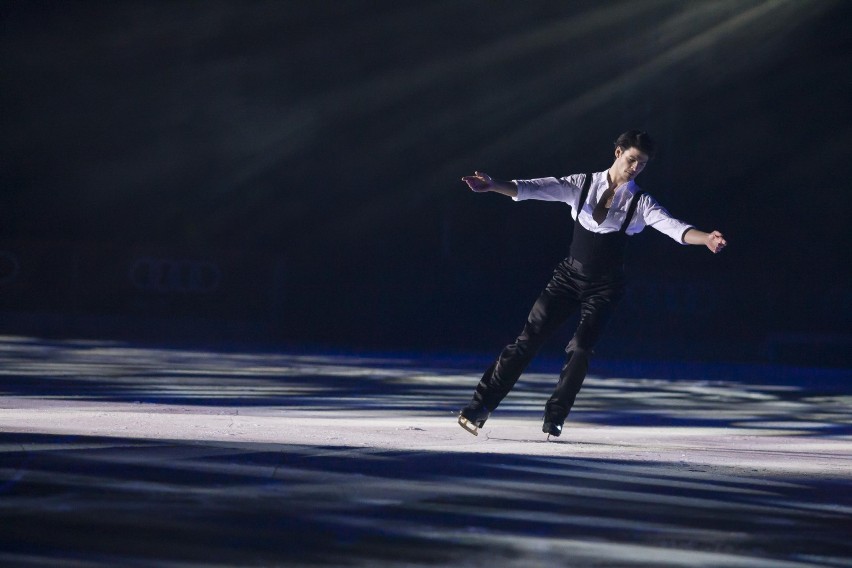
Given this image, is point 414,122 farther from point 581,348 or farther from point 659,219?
point 659,219

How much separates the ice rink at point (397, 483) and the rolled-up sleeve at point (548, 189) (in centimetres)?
Result: 132

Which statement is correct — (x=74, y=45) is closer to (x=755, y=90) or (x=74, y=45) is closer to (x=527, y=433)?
(x=755, y=90)

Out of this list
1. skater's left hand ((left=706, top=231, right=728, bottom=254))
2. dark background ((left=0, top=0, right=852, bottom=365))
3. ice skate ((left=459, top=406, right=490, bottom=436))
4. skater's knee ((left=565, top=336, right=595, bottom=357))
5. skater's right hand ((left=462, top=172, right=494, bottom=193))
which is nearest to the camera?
skater's left hand ((left=706, top=231, right=728, bottom=254))

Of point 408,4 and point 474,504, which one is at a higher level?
point 408,4

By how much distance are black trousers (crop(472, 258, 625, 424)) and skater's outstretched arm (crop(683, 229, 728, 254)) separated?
420 mm

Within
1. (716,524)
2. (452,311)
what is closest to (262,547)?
(716,524)

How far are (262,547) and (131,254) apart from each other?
1475 centimetres

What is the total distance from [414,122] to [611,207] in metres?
14.5

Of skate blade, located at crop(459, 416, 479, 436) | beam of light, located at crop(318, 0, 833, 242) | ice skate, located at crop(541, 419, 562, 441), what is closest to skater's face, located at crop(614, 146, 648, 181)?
ice skate, located at crop(541, 419, 562, 441)

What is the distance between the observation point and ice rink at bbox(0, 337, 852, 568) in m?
3.63

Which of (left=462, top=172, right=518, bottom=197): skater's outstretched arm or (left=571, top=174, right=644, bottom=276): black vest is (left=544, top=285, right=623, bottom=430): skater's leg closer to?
(left=571, top=174, right=644, bottom=276): black vest

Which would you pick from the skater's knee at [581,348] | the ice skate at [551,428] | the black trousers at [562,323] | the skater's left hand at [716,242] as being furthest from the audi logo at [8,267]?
the skater's left hand at [716,242]

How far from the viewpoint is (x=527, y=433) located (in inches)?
271

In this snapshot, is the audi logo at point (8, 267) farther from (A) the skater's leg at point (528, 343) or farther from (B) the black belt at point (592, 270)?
(B) the black belt at point (592, 270)
